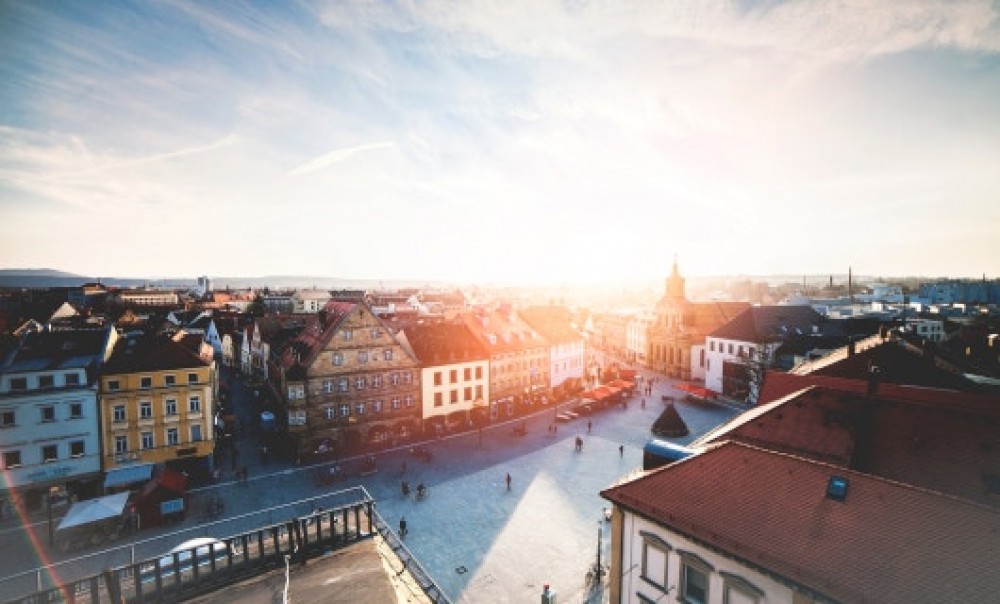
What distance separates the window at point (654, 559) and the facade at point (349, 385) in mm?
29529

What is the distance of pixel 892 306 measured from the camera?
355ft

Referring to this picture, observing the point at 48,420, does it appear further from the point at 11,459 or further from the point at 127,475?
the point at 127,475

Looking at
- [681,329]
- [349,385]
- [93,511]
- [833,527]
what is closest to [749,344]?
[681,329]

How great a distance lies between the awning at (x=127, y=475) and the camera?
3117 cm

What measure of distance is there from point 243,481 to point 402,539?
15.5 m

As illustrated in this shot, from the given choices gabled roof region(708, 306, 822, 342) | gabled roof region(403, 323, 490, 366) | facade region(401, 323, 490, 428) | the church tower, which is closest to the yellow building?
facade region(401, 323, 490, 428)

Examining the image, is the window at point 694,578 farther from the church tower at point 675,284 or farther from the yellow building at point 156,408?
the church tower at point 675,284

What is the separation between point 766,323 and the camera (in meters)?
61.6

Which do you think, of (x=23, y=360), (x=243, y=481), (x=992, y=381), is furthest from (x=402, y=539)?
(x=992, y=381)

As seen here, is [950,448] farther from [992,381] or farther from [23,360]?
[23,360]

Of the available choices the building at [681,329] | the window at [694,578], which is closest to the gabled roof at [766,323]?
the building at [681,329]

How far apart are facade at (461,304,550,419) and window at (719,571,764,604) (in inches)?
1419

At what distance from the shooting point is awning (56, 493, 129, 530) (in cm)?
2497

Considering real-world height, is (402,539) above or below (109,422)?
below
